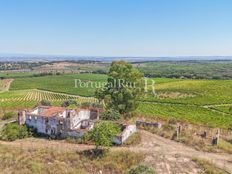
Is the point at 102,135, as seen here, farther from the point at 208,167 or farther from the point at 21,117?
the point at 21,117

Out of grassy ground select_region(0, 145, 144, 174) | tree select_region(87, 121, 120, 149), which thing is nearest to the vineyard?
grassy ground select_region(0, 145, 144, 174)

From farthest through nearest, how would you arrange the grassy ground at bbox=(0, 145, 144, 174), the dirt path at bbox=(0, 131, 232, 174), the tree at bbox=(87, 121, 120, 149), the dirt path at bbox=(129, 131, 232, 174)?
the tree at bbox=(87, 121, 120, 149) → the dirt path at bbox=(0, 131, 232, 174) → the dirt path at bbox=(129, 131, 232, 174) → the grassy ground at bbox=(0, 145, 144, 174)

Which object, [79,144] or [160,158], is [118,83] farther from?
[160,158]

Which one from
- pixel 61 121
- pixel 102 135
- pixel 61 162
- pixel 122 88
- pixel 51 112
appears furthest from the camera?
pixel 122 88

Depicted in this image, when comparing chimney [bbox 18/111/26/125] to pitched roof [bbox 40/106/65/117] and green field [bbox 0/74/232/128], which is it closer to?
pitched roof [bbox 40/106/65/117]

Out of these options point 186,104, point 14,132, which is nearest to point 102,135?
point 14,132

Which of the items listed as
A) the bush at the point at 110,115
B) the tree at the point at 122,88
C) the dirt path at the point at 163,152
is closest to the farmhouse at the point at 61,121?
the bush at the point at 110,115
